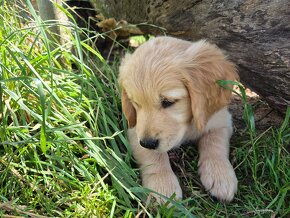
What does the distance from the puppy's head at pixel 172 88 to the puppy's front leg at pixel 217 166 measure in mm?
235

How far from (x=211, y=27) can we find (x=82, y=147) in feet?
4.36

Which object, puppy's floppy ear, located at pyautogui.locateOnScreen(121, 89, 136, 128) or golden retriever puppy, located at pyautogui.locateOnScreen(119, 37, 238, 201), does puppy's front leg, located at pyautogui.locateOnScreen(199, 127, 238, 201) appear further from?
puppy's floppy ear, located at pyautogui.locateOnScreen(121, 89, 136, 128)

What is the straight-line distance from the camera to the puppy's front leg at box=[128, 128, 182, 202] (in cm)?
256

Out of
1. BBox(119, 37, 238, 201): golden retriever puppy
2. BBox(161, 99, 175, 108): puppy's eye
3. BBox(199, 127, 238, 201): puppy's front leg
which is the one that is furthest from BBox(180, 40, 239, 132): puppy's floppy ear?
BBox(199, 127, 238, 201): puppy's front leg

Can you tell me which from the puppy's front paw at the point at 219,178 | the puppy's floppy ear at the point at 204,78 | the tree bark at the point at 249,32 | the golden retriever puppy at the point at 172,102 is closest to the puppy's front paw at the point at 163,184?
the golden retriever puppy at the point at 172,102

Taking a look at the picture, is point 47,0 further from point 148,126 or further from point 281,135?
point 281,135

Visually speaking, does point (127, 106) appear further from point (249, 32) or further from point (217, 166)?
point (249, 32)

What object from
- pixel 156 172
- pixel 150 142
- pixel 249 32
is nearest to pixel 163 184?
pixel 156 172

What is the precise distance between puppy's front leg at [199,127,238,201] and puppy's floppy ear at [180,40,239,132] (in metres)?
0.27

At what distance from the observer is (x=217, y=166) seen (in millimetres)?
2707

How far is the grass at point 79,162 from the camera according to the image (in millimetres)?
2430

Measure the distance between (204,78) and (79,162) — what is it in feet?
2.92

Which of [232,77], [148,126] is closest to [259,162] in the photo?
[232,77]

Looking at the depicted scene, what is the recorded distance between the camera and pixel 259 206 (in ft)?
8.52
